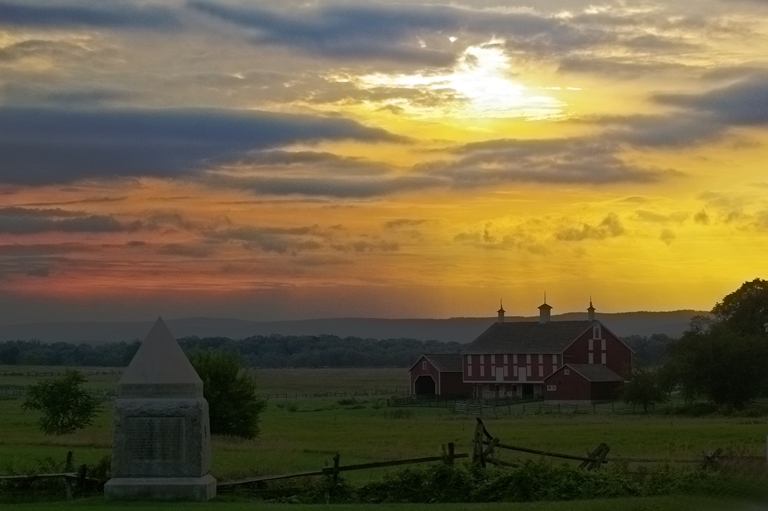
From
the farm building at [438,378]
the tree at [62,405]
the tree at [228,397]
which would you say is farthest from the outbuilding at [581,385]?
the tree at [62,405]

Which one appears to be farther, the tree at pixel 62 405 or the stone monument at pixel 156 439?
the tree at pixel 62 405

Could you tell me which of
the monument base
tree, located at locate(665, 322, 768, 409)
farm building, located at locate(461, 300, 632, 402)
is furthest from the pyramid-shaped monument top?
farm building, located at locate(461, 300, 632, 402)

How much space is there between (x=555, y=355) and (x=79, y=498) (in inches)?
3119

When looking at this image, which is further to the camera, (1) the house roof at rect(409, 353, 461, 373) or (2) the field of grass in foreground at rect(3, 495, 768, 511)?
(1) the house roof at rect(409, 353, 461, 373)

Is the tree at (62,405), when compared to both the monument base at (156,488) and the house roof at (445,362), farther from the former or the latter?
the house roof at (445,362)

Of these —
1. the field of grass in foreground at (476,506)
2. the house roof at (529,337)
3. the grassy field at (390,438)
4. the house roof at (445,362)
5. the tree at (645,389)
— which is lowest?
the grassy field at (390,438)

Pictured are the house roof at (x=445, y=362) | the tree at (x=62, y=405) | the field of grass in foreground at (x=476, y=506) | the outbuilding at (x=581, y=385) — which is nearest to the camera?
the field of grass in foreground at (x=476, y=506)

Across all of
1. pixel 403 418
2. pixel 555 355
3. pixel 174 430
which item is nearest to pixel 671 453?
pixel 174 430

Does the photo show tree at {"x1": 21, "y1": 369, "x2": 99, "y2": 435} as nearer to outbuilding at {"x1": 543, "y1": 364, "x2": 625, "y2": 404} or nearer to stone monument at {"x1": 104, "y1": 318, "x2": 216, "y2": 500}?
stone monument at {"x1": 104, "y1": 318, "x2": 216, "y2": 500}

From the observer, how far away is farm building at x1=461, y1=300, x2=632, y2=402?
338 ft

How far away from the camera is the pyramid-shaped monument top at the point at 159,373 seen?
26.4 metres

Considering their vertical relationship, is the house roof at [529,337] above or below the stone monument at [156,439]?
above

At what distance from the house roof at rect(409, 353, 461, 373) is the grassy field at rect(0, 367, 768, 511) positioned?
18.1m

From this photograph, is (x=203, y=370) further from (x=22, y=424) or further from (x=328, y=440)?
(x=22, y=424)
